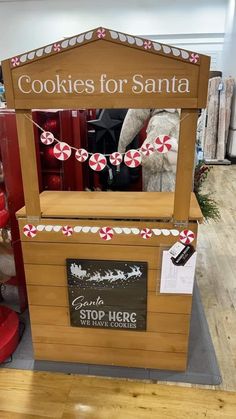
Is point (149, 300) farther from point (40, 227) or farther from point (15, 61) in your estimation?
point (15, 61)

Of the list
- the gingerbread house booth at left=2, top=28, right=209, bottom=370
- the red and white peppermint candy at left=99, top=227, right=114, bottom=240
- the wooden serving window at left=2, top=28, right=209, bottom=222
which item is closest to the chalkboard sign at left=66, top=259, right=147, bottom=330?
the gingerbread house booth at left=2, top=28, right=209, bottom=370

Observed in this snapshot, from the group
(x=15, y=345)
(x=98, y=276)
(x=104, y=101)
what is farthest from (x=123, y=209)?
(x=15, y=345)

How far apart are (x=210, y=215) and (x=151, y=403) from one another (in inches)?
47.6

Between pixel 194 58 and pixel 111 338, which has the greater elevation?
pixel 194 58

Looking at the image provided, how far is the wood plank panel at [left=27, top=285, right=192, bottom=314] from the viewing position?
137 cm

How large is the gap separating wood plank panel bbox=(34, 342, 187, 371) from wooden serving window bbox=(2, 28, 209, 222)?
0.79 metres

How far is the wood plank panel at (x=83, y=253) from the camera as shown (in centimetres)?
131

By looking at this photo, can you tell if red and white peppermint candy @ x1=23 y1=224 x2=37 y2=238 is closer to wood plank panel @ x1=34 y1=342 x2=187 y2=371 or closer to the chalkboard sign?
the chalkboard sign

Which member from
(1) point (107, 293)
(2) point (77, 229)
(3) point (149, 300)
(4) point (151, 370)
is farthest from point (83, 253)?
(4) point (151, 370)

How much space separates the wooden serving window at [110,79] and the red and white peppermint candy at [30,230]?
318 mm

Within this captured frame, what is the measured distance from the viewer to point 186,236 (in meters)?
1.25

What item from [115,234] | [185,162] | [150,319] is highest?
[185,162]

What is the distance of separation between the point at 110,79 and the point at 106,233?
581mm

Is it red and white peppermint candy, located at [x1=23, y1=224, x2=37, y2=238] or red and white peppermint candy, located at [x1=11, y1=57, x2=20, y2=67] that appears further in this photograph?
red and white peppermint candy, located at [x1=23, y1=224, x2=37, y2=238]
